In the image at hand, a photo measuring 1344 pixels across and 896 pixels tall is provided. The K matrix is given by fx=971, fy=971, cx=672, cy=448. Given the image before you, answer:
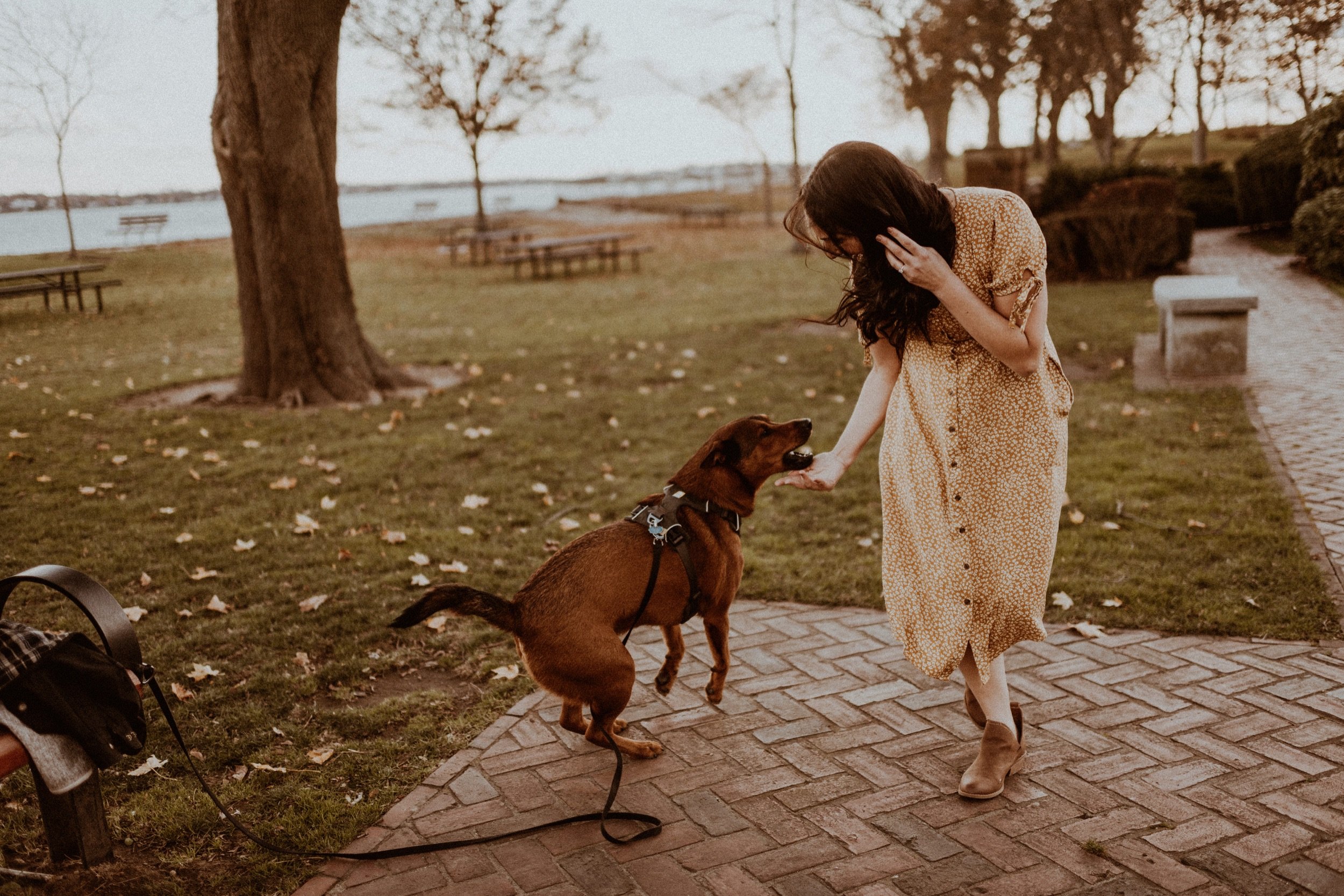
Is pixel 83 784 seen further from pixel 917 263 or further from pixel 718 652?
pixel 917 263

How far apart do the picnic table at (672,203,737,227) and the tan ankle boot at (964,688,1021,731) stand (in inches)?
1212

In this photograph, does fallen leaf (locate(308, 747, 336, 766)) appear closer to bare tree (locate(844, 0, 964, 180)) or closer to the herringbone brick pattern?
the herringbone brick pattern

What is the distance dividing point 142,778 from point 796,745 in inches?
93.0

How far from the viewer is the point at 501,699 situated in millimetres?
4031

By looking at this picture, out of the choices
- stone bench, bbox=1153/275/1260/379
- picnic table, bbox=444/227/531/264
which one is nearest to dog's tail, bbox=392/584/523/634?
stone bench, bbox=1153/275/1260/379

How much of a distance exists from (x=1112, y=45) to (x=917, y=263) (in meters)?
22.7

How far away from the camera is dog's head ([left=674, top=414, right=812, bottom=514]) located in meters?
3.50

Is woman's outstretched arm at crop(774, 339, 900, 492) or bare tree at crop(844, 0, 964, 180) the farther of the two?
bare tree at crop(844, 0, 964, 180)

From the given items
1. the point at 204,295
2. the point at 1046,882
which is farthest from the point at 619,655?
the point at 204,295

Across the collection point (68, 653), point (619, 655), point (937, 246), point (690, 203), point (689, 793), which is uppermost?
point (690, 203)

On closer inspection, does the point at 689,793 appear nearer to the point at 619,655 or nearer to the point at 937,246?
the point at 619,655

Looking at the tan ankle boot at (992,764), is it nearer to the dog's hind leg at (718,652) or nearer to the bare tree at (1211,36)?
the dog's hind leg at (718,652)

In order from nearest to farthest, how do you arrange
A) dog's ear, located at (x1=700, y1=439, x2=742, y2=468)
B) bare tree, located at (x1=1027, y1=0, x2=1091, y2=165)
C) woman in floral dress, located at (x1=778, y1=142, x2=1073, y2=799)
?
woman in floral dress, located at (x1=778, y1=142, x2=1073, y2=799) → dog's ear, located at (x1=700, y1=439, x2=742, y2=468) → bare tree, located at (x1=1027, y1=0, x2=1091, y2=165)

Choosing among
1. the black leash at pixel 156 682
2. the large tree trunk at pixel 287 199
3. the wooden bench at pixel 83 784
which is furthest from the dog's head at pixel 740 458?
the large tree trunk at pixel 287 199
